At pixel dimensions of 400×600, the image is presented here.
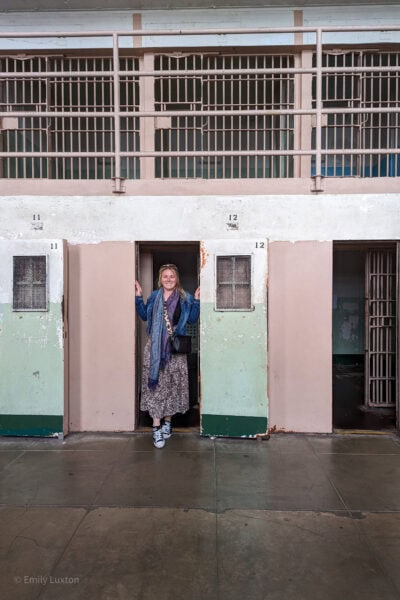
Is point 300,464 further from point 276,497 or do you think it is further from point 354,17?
point 354,17

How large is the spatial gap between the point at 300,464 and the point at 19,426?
11.0 ft

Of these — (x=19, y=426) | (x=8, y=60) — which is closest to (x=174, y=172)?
(x=8, y=60)

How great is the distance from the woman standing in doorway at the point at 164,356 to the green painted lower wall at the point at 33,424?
1080 millimetres

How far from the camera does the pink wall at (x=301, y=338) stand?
16.6ft

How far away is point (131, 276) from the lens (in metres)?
5.13

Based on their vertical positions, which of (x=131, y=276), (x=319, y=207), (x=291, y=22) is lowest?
(x=131, y=276)

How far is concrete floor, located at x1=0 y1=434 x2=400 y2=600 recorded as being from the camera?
8.29 ft

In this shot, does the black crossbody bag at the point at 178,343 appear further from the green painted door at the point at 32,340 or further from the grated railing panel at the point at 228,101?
the grated railing panel at the point at 228,101

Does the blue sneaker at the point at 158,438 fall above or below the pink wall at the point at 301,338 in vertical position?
below

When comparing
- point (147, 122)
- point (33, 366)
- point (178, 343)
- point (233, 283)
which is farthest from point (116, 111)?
point (33, 366)

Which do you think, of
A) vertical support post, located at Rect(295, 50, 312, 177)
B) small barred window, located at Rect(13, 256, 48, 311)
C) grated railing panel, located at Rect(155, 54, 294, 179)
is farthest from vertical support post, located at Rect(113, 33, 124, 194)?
vertical support post, located at Rect(295, 50, 312, 177)

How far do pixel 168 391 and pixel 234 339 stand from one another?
101 centimetres

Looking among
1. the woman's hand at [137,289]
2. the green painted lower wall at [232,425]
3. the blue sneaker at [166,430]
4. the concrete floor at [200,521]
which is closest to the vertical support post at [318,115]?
the woman's hand at [137,289]

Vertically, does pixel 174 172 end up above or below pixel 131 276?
above
